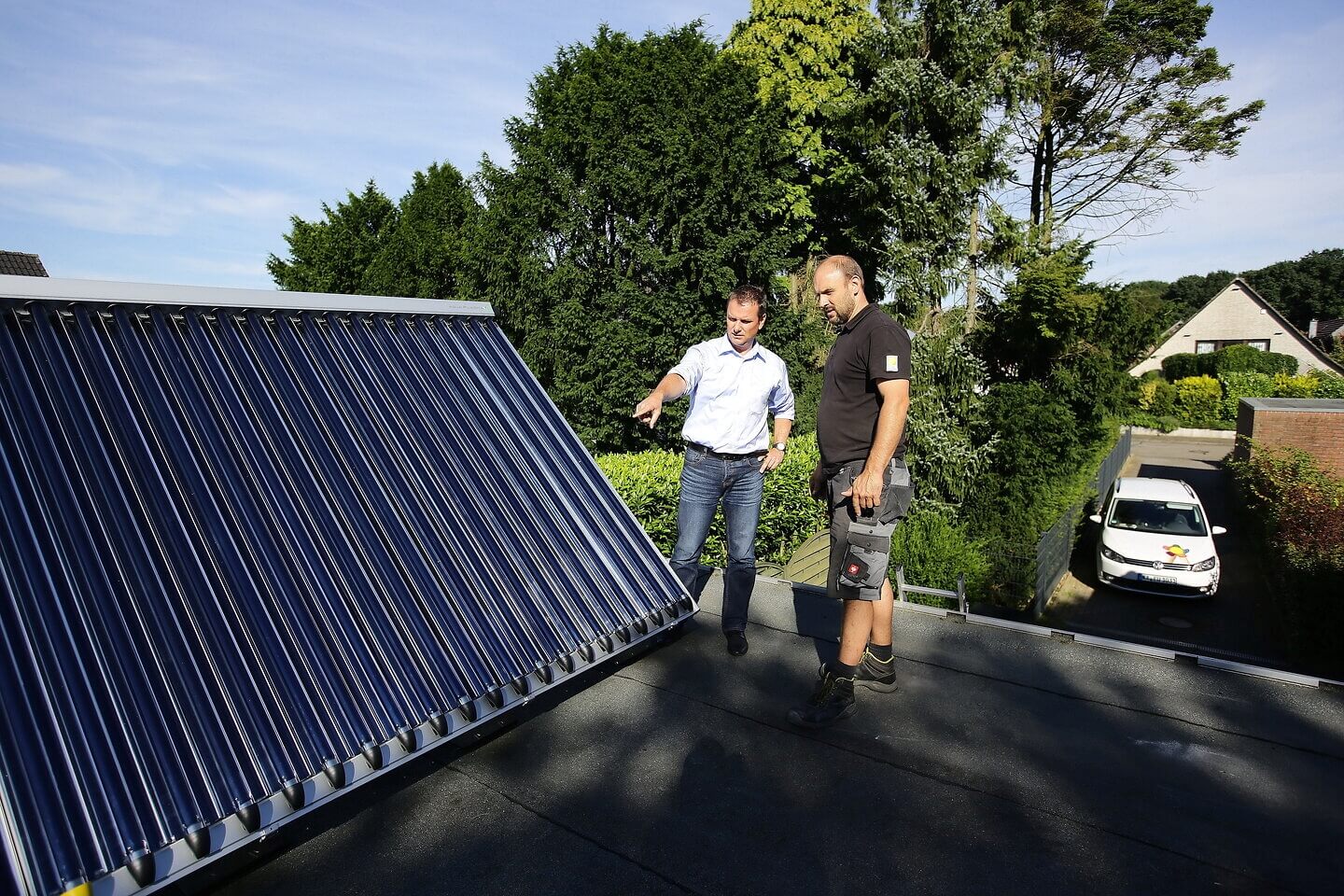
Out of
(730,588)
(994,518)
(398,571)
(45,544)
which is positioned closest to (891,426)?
(730,588)

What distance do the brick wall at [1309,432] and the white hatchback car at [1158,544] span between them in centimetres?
541

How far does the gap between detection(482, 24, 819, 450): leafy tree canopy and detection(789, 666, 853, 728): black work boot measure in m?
11.1

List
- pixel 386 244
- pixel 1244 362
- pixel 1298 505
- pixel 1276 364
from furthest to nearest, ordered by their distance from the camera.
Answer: pixel 1276 364, pixel 1244 362, pixel 386 244, pixel 1298 505

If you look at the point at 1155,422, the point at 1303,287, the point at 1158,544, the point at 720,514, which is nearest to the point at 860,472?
the point at 720,514

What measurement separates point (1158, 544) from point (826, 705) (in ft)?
35.0

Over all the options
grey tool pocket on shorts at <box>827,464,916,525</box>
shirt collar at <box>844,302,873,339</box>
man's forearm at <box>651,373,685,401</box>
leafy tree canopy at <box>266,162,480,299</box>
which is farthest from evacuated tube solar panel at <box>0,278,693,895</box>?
leafy tree canopy at <box>266,162,480,299</box>

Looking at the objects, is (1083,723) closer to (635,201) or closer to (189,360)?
(189,360)

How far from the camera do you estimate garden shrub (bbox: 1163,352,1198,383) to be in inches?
1390

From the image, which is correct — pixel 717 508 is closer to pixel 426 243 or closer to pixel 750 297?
pixel 750 297

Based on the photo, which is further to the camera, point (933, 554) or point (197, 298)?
point (933, 554)

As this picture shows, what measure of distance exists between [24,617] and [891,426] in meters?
2.60

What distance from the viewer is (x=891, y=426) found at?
2873 mm

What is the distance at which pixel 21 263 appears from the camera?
70.3 feet

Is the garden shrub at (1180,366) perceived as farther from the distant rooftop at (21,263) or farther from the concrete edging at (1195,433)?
the distant rooftop at (21,263)
